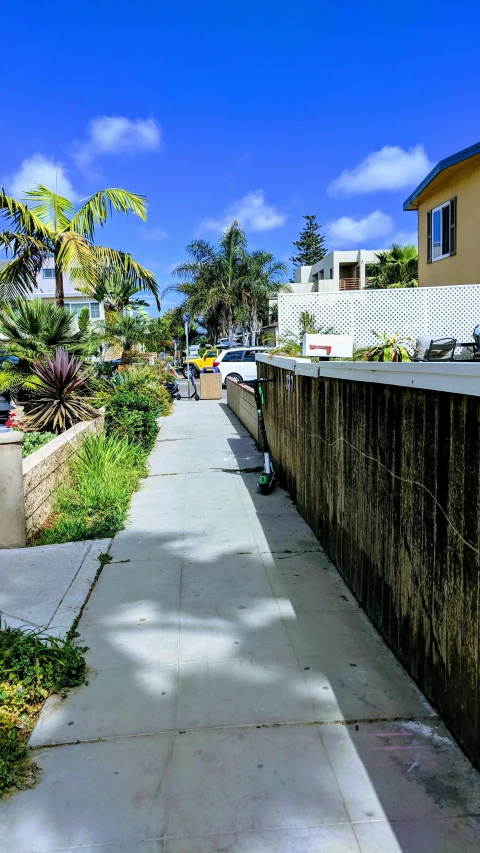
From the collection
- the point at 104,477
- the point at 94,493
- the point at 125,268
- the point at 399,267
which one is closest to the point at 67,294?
the point at 399,267

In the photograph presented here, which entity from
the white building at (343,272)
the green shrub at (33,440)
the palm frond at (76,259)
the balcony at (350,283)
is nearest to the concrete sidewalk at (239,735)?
the green shrub at (33,440)

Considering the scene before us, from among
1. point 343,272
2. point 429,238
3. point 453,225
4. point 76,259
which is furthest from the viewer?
point 343,272

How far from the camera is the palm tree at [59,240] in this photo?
13.4 m

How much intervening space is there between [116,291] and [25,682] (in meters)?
30.2

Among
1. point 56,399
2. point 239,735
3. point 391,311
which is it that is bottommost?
point 239,735

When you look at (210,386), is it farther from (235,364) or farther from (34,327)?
(34,327)

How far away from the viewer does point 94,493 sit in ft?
24.0

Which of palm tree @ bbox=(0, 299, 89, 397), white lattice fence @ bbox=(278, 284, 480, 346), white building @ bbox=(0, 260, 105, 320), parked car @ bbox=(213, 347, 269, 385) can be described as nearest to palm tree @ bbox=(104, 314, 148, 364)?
parked car @ bbox=(213, 347, 269, 385)

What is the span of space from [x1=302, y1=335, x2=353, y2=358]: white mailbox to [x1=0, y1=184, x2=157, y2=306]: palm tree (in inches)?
330

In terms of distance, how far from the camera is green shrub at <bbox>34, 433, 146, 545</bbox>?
630 centimetres

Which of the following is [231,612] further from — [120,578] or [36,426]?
[36,426]

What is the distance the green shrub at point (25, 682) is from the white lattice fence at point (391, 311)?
38.7 feet

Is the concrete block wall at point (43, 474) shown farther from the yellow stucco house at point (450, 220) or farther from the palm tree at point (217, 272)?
the palm tree at point (217, 272)

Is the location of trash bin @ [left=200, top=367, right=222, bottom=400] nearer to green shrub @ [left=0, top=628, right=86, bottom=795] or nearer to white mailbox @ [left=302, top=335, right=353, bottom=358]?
white mailbox @ [left=302, top=335, right=353, bottom=358]
